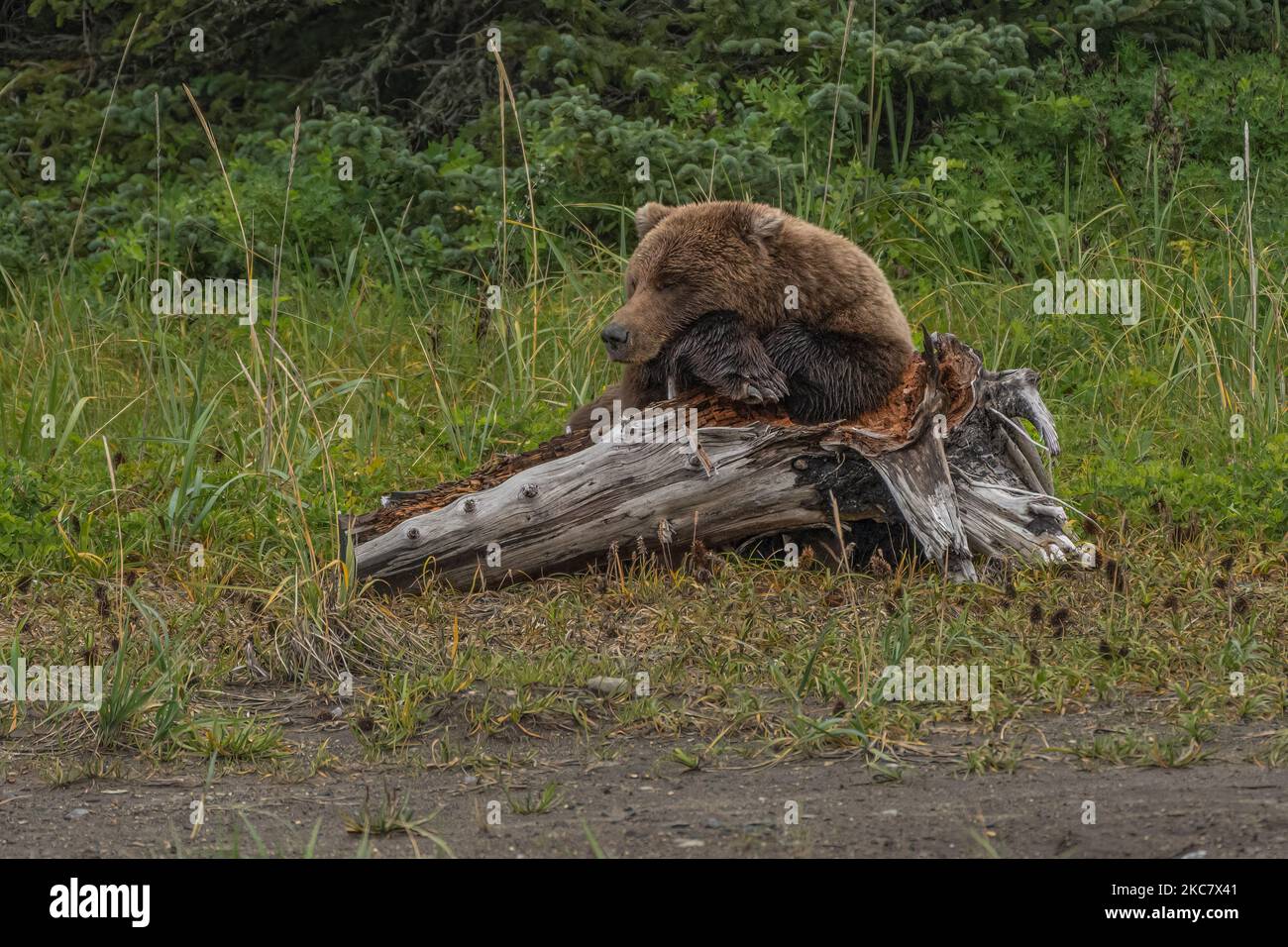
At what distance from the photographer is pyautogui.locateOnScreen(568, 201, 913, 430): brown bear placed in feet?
17.2

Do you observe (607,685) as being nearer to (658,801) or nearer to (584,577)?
(658,801)

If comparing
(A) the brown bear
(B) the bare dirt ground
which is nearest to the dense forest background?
(A) the brown bear

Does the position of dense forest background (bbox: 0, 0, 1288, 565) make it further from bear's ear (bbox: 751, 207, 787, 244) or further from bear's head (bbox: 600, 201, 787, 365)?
bear's ear (bbox: 751, 207, 787, 244)

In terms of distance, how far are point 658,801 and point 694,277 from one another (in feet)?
7.14

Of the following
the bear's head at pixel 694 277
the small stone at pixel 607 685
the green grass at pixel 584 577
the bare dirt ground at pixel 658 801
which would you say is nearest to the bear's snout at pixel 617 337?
the bear's head at pixel 694 277

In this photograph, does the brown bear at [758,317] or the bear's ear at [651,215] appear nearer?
the brown bear at [758,317]

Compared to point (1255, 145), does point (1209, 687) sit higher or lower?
lower

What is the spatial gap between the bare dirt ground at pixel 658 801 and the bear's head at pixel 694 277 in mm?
1576

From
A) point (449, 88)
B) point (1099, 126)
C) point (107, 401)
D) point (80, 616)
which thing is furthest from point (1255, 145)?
point (80, 616)

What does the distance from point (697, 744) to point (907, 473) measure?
1.45 meters

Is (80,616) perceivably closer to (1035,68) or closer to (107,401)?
(107,401)

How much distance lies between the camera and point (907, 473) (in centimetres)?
510

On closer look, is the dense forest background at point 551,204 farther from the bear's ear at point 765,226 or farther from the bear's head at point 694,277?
the bear's ear at point 765,226

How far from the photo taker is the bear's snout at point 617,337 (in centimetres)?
519
